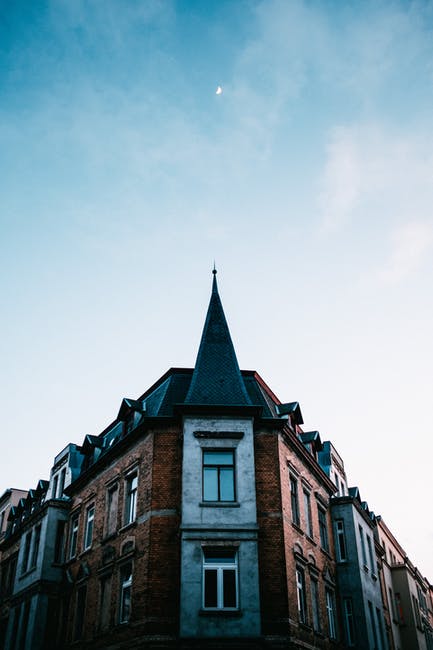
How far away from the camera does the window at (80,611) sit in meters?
23.4

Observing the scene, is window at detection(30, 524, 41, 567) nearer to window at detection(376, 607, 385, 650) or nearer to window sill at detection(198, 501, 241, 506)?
window sill at detection(198, 501, 241, 506)

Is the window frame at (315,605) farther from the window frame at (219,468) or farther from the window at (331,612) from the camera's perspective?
the window frame at (219,468)

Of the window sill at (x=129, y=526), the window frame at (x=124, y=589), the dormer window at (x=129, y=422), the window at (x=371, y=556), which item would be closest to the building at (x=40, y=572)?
the window frame at (x=124, y=589)

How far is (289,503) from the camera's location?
2203 centimetres

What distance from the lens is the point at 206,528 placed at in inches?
778

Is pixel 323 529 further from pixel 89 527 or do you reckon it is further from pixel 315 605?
pixel 89 527

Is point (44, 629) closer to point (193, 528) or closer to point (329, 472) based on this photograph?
point (193, 528)

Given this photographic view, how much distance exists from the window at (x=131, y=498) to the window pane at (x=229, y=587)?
15.0 ft

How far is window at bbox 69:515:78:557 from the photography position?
2652 centimetres

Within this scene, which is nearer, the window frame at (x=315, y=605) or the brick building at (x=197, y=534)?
the brick building at (x=197, y=534)

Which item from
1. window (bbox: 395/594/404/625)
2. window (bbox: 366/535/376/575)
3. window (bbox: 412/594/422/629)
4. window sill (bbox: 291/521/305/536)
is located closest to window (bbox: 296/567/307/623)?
window sill (bbox: 291/521/305/536)

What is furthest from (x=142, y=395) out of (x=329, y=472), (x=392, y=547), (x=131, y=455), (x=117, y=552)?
(x=392, y=547)

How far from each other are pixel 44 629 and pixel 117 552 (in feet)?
21.1

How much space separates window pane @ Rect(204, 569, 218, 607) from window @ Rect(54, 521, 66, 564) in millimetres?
10498
